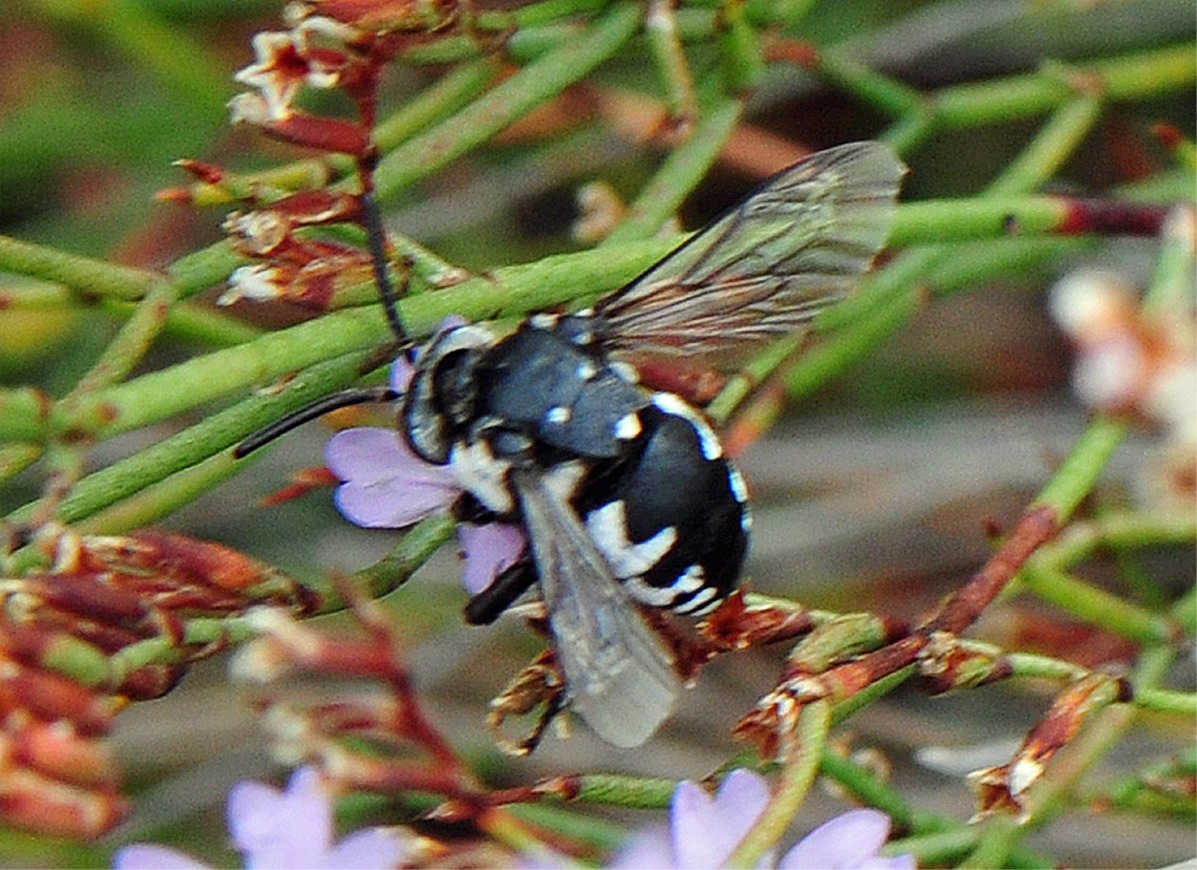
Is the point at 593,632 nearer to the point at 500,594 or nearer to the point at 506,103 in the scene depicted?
the point at 500,594

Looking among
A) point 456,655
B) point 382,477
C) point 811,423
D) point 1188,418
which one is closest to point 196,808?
point 456,655

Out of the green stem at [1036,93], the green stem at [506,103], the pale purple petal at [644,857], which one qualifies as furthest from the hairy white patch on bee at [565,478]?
the green stem at [1036,93]

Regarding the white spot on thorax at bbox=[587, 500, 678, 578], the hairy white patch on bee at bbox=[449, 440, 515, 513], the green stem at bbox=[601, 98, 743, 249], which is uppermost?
the green stem at bbox=[601, 98, 743, 249]

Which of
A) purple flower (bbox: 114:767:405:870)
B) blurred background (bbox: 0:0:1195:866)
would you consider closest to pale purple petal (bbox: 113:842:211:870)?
purple flower (bbox: 114:767:405:870)

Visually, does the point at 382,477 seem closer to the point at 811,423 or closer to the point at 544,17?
the point at 544,17

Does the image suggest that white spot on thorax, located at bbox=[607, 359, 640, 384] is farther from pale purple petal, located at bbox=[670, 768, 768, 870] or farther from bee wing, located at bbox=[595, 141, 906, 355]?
pale purple petal, located at bbox=[670, 768, 768, 870]

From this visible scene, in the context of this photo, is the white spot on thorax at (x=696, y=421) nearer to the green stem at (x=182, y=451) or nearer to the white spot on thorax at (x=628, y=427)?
the white spot on thorax at (x=628, y=427)
